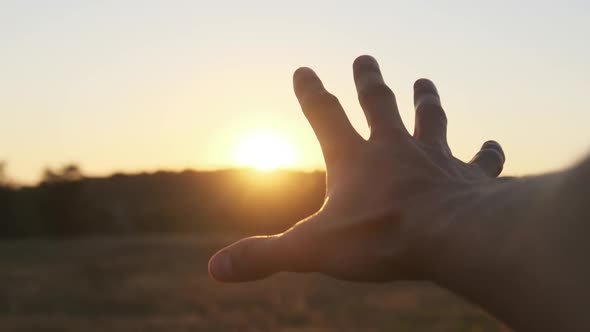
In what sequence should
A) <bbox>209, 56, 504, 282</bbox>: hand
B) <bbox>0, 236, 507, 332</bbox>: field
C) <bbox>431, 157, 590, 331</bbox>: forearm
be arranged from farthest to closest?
<bbox>0, 236, 507, 332</bbox>: field → <bbox>209, 56, 504, 282</bbox>: hand → <bbox>431, 157, 590, 331</bbox>: forearm

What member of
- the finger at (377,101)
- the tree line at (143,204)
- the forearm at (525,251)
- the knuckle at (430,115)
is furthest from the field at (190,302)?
the tree line at (143,204)

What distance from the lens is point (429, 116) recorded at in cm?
148

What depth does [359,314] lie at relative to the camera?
16922 mm

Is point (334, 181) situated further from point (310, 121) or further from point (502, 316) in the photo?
point (502, 316)

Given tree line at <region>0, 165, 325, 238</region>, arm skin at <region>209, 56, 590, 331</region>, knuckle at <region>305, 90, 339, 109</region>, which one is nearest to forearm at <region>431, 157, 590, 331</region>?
arm skin at <region>209, 56, 590, 331</region>

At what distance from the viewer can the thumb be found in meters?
1.30

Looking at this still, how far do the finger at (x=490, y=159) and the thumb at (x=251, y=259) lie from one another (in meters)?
0.40

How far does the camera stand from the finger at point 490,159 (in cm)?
152

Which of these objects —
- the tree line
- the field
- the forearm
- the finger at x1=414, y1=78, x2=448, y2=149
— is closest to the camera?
the forearm

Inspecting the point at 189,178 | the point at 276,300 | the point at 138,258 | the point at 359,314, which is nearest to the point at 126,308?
the point at 276,300

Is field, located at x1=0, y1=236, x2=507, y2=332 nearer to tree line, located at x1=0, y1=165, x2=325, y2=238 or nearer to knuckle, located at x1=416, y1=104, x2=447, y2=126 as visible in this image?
knuckle, located at x1=416, y1=104, x2=447, y2=126

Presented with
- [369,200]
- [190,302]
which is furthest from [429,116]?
[190,302]

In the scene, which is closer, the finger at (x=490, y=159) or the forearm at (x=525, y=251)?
the forearm at (x=525, y=251)

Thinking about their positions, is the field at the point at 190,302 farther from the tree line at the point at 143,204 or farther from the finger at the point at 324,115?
the tree line at the point at 143,204
